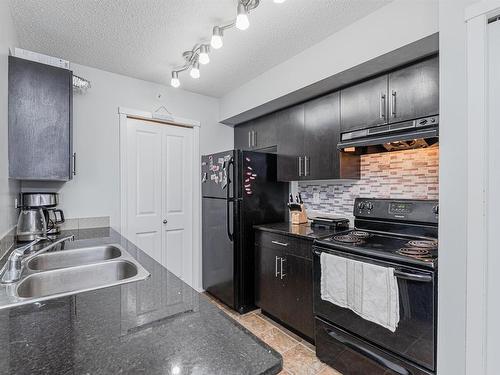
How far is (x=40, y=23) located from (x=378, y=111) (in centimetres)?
255

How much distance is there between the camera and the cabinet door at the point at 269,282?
249 centimetres

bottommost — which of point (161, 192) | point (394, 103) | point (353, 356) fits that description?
point (353, 356)

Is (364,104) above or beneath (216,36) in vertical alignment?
beneath

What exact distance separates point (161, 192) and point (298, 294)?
1.85m

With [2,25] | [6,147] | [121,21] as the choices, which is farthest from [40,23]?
[6,147]

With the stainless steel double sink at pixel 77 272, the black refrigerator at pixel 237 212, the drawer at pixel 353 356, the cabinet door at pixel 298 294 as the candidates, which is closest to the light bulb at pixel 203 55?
the black refrigerator at pixel 237 212

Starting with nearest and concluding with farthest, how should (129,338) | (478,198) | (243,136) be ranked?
1. (129,338)
2. (478,198)
3. (243,136)

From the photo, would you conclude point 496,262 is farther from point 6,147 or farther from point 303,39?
point 6,147

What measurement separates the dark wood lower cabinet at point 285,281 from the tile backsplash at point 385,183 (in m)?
0.71

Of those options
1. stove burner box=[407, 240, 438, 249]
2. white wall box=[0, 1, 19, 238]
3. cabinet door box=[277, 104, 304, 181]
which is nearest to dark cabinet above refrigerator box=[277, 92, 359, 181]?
cabinet door box=[277, 104, 304, 181]

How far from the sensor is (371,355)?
1710 mm

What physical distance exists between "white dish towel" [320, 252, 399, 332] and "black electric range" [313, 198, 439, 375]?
4 cm

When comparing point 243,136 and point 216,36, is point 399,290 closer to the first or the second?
point 216,36

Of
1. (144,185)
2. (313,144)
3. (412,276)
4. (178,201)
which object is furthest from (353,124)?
(144,185)
